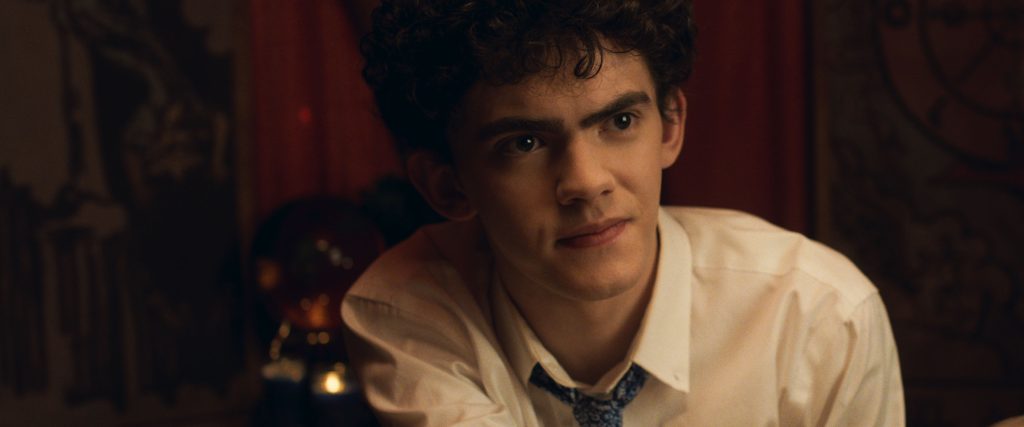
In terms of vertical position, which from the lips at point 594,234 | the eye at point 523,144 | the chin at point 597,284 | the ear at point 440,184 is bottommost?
the chin at point 597,284

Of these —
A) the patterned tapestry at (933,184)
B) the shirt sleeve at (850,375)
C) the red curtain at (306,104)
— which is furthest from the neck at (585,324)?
the red curtain at (306,104)

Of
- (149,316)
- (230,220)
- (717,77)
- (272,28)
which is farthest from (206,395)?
(717,77)

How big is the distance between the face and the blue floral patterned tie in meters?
0.19

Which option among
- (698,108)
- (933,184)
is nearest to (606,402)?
(698,108)

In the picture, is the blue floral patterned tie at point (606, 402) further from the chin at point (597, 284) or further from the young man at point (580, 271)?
the chin at point (597, 284)

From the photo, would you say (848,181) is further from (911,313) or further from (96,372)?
(96,372)

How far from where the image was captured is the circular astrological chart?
288 centimetres

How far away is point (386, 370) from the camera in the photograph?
1.71 meters

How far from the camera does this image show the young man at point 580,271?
1.49 m

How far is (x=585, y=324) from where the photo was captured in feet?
5.58

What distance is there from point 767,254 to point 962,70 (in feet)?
5.10

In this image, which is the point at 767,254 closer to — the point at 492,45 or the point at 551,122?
the point at 551,122

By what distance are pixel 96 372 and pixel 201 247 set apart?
0.47 meters

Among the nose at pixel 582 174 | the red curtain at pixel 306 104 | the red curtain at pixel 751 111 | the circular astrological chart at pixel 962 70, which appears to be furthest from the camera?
the red curtain at pixel 306 104
